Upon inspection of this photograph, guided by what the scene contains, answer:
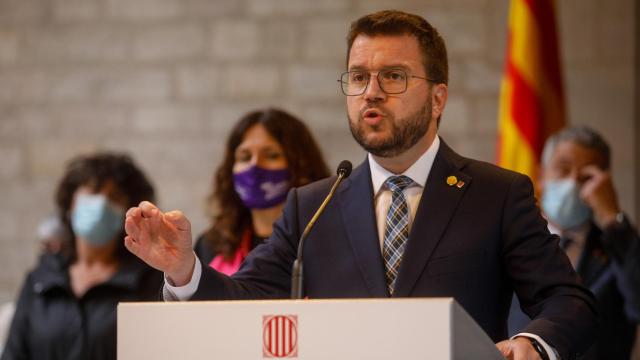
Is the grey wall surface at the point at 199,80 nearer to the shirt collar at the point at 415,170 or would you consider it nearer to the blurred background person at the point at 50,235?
the blurred background person at the point at 50,235

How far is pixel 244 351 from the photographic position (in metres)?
2.23

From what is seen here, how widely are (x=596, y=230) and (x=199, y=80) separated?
330 centimetres

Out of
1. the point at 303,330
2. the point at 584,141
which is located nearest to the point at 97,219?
the point at 584,141

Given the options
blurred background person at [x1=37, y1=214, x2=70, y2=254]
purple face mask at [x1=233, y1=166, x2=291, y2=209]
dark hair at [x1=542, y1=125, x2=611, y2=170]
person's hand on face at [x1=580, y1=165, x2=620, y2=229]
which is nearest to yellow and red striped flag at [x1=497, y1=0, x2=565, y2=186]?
dark hair at [x1=542, y1=125, x2=611, y2=170]

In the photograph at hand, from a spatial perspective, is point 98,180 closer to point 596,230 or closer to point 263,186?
point 263,186

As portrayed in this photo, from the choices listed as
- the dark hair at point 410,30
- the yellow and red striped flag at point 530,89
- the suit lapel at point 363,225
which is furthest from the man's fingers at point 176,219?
the yellow and red striped flag at point 530,89

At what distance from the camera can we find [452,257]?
274 cm

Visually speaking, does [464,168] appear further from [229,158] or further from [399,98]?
[229,158]

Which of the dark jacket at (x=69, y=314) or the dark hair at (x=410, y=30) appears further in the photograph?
the dark jacket at (x=69, y=314)

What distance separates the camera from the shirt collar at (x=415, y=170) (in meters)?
2.91

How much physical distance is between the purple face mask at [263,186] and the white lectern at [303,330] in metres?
2.13

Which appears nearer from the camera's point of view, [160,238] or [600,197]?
[160,238]

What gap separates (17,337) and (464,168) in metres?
2.78

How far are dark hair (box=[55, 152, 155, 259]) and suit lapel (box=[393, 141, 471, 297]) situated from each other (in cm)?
272
